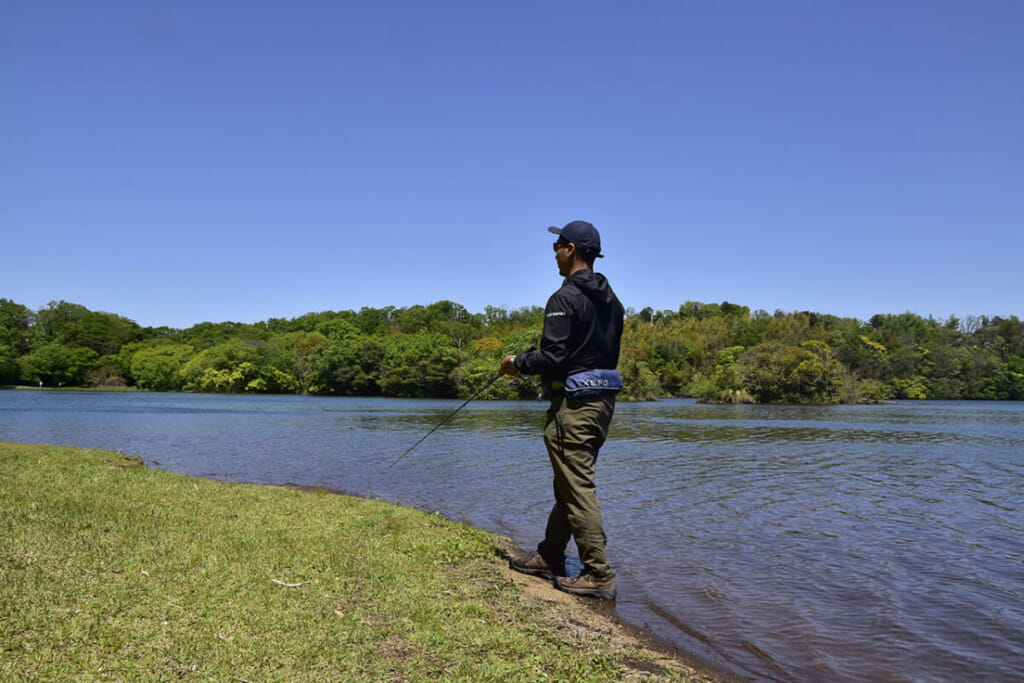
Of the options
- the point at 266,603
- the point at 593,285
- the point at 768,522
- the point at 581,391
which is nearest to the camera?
the point at 266,603

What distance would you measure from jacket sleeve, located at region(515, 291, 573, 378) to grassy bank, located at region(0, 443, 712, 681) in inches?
76.3

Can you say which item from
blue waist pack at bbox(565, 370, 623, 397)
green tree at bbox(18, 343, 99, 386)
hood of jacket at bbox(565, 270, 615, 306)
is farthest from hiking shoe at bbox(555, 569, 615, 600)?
green tree at bbox(18, 343, 99, 386)

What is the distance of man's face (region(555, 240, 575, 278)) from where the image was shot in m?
6.18

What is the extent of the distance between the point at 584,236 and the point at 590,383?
143 centimetres

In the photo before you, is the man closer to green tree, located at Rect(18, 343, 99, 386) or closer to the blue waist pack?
the blue waist pack

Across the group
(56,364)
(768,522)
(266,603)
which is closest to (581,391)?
(266,603)

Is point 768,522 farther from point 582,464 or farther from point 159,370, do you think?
A: point 159,370

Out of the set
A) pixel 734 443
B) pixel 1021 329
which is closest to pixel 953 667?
pixel 734 443

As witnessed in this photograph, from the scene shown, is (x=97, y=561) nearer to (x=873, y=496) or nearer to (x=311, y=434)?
(x=873, y=496)

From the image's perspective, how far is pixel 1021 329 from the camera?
9219 centimetres

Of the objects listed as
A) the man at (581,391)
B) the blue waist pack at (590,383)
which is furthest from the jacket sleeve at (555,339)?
the blue waist pack at (590,383)

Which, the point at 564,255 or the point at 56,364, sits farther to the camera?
the point at 56,364

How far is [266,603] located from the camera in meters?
4.39

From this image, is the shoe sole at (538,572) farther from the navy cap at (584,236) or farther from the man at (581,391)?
the navy cap at (584,236)
